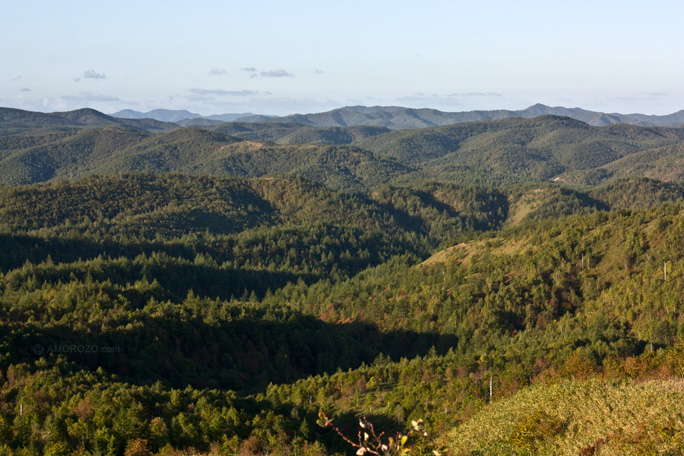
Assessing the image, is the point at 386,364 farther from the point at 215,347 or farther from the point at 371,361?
the point at 215,347

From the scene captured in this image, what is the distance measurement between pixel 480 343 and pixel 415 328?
25.8 metres

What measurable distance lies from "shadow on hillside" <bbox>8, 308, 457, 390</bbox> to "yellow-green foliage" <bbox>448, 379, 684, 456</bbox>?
236ft

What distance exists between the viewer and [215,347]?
139 m

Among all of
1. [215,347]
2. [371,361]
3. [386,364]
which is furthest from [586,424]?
[371,361]

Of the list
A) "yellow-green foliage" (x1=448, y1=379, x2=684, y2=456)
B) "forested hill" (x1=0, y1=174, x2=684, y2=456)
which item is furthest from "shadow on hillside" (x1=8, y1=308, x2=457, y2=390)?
"yellow-green foliage" (x1=448, y1=379, x2=684, y2=456)

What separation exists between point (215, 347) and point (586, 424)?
9908cm

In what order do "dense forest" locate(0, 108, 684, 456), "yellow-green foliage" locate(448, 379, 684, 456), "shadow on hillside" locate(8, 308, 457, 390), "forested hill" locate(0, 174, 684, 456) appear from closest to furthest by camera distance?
"yellow-green foliage" locate(448, 379, 684, 456), "dense forest" locate(0, 108, 684, 456), "forested hill" locate(0, 174, 684, 456), "shadow on hillside" locate(8, 308, 457, 390)

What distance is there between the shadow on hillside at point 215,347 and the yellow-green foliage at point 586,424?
71.9 metres

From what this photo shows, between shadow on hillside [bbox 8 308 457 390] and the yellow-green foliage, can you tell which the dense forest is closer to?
the yellow-green foliage

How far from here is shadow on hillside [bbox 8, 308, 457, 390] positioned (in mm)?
115125

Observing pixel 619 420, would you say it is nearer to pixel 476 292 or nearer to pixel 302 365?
pixel 302 365

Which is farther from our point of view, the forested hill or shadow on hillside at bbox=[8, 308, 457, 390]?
shadow on hillside at bbox=[8, 308, 457, 390]

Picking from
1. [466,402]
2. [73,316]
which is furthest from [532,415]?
[73,316]

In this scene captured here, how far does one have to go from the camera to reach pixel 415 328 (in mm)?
181250
